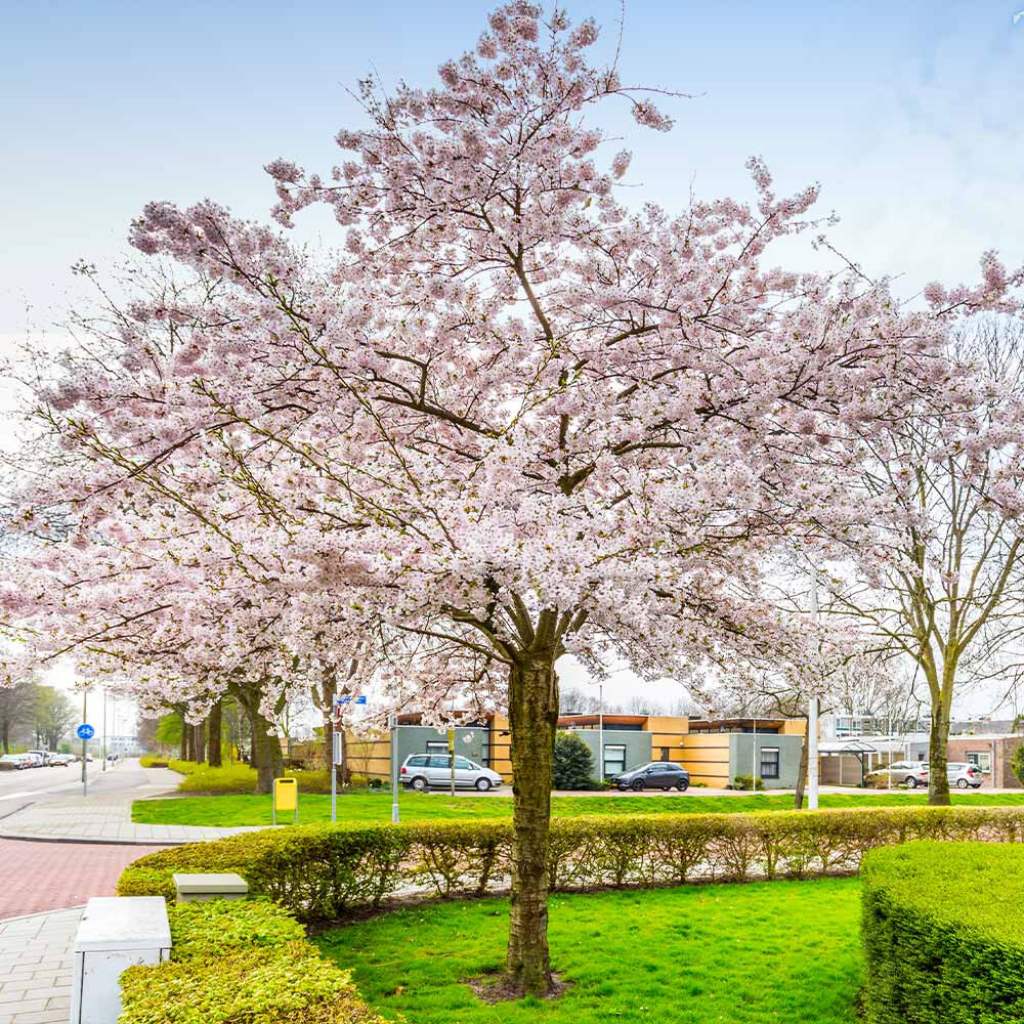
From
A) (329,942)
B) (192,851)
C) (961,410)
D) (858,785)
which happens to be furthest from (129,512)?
(858,785)

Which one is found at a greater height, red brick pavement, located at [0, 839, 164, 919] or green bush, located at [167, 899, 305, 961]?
green bush, located at [167, 899, 305, 961]

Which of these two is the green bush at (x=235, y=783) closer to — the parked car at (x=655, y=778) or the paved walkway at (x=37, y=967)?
the parked car at (x=655, y=778)

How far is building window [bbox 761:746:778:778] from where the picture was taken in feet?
130

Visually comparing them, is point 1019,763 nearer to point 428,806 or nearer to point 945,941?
point 428,806

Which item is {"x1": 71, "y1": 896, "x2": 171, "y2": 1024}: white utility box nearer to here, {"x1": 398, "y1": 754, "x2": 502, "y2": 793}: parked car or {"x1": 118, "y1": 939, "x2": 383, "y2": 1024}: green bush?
{"x1": 118, "y1": 939, "x2": 383, "y2": 1024}: green bush

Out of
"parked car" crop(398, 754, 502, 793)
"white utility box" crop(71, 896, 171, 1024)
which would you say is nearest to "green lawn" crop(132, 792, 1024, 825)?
"parked car" crop(398, 754, 502, 793)

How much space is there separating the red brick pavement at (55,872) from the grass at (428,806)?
10.3 feet

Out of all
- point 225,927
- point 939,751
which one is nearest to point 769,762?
point 939,751

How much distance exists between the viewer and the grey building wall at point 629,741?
3816cm

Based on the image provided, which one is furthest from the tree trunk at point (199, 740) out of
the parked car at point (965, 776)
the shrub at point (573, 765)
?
the parked car at point (965, 776)

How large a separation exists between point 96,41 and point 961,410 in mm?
6817

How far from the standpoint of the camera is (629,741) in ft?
128

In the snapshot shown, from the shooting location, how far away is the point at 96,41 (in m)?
7.04

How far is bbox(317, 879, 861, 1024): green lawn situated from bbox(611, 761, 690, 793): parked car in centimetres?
2447
